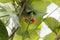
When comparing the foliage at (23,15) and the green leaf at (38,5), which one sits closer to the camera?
the foliage at (23,15)

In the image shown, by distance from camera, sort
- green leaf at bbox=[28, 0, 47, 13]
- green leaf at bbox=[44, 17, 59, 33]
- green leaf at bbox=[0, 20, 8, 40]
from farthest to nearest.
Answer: green leaf at bbox=[44, 17, 59, 33] < green leaf at bbox=[28, 0, 47, 13] < green leaf at bbox=[0, 20, 8, 40]

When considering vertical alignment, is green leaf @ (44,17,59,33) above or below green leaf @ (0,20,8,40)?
above

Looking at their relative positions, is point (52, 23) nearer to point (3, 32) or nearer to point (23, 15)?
point (23, 15)

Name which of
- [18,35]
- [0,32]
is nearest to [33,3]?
[18,35]

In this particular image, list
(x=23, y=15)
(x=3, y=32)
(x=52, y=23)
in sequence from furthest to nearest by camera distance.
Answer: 1. (x=52, y=23)
2. (x=23, y=15)
3. (x=3, y=32)

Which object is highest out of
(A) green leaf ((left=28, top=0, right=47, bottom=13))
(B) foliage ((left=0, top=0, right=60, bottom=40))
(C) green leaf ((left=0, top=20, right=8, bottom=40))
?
(A) green leaf ((left=28, top=0, right=47, bottom=13))

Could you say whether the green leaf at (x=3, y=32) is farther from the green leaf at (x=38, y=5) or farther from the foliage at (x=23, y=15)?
the green leaf at (x=38, y=5)

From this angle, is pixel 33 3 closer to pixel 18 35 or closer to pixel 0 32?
pixel 18 35

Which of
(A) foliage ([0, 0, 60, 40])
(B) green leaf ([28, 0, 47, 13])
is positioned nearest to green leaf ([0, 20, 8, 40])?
(A) foliage ([0, 0, 60, 40])

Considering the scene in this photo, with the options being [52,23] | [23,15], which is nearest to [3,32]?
[23,15]

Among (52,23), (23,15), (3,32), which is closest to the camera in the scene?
(3,32)

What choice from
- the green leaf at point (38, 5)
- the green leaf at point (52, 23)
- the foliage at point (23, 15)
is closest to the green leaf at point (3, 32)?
the foliage at point (23, 15)

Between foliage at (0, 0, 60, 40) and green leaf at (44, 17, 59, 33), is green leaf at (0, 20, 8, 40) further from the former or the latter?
green leaf at (44, 17, 59, 33)

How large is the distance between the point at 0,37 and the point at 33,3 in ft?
0.83
